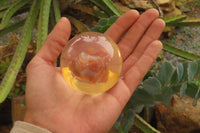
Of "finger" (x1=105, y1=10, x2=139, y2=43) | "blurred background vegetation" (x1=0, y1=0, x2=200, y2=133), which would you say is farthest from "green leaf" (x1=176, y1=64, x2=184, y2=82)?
"finger" (x1=105, y1=10, x2=139, y2=43)

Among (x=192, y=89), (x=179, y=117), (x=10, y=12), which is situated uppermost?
(x=10, y=12)

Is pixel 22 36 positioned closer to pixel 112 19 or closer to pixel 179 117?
pixel 112 19

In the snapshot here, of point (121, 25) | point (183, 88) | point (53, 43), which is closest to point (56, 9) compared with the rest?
point (121, 25)

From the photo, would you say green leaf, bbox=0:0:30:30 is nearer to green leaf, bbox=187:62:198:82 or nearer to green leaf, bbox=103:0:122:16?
green leaf, bbox=103:0:122:16

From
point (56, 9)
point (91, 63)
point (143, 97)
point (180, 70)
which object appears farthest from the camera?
point (56, 9)

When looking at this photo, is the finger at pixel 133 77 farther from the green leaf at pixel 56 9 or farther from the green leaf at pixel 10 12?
the green leaf at pixel 10 12

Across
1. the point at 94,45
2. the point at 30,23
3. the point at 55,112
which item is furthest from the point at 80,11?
→ the point at 55,112
